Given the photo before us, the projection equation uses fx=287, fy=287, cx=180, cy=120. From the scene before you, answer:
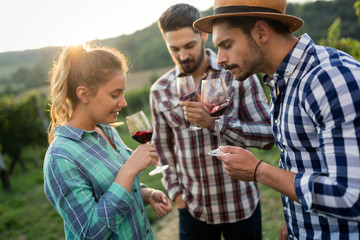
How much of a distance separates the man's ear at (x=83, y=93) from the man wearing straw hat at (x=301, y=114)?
88cm

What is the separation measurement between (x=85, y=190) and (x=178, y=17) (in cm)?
166

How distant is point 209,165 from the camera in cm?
250

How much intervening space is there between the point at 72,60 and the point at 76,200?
94 cm

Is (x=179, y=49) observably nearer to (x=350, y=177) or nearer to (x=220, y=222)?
(x=220, y=222)

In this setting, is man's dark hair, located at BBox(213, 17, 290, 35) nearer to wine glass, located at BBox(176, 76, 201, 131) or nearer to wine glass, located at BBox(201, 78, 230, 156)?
wine glass, located at BBox(201, 78, 230, 156)

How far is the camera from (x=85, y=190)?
1.65 meters

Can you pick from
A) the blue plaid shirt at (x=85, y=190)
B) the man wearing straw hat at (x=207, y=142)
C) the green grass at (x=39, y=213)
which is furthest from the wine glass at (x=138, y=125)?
the green grass at (x=39, y=213)

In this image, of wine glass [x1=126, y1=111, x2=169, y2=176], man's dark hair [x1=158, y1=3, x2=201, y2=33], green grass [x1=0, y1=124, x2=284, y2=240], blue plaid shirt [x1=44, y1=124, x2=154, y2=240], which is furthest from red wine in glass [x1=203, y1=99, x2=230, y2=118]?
green grass [x1=0, y1=124, x2=284, y2=240]

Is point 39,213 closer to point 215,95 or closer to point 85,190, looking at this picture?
point 85,190

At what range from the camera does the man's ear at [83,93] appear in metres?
1.90

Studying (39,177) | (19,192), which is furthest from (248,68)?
(39,177)

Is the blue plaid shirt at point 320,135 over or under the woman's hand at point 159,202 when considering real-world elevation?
over

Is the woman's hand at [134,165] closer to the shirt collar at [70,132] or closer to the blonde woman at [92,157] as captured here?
the blonde woman at [92,157]

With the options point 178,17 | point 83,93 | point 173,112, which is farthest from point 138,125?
point 178,17
